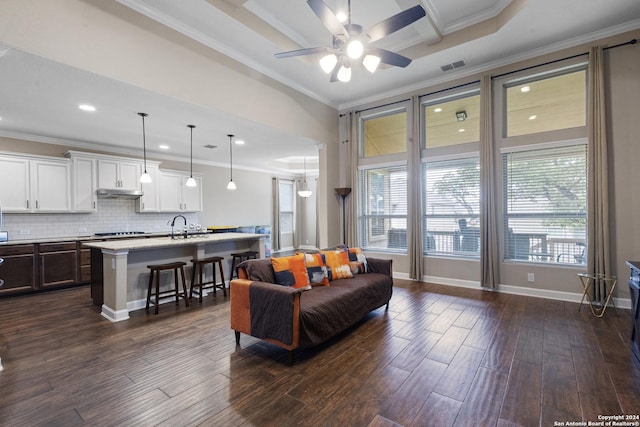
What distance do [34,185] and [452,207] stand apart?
296 inches

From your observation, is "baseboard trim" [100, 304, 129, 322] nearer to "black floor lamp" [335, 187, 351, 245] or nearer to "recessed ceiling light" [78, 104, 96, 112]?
"recessed ceiling light" [78, 104, 96, 112]

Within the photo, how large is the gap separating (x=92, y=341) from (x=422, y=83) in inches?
238

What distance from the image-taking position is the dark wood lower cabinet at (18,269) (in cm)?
477

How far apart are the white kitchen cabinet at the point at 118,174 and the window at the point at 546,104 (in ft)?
24.0

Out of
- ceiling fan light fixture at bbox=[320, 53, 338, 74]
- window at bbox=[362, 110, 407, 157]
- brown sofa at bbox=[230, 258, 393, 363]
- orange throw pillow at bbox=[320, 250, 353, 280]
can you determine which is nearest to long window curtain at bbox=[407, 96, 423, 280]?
window at bbox=[362, 110, 407, 157]

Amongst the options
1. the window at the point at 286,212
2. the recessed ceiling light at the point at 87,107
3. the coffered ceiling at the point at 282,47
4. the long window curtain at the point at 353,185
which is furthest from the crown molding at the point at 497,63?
the window at the point at 286,212

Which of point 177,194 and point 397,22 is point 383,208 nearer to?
point 397,22

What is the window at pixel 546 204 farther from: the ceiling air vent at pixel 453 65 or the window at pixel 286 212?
the window at pixel 286 212

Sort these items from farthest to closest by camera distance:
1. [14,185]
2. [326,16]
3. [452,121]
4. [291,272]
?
[452,121] < [14,185] < [291,272] < [326,16]

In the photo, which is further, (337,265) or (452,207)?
(452,207)

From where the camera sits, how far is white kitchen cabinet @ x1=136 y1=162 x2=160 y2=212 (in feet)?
22.3

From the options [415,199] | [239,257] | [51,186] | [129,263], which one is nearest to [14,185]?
[51,186]

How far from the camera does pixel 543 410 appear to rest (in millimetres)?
1962

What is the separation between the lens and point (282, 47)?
4.13m
